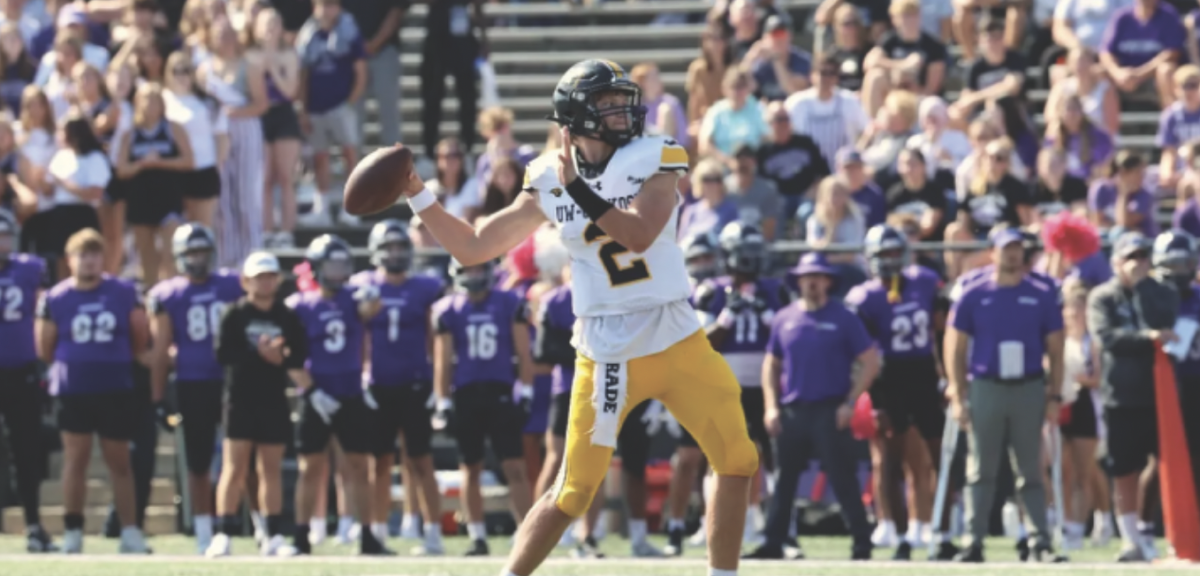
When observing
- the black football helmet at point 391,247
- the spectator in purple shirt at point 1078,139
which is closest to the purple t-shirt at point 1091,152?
the spectator in purple shirt at point 1078,139

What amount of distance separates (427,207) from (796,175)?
7.84 m

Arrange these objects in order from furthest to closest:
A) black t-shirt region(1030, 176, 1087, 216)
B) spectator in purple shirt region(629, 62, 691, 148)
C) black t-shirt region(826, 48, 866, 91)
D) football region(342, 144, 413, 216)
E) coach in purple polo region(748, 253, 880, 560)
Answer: black t-shirt region(826, 48, 866, 91) → spectator in purple shirt region(629, 62, 691, 148) → black t-shirt region(1030, 176, 1087, 216) → coach in purple polo region(748, 253, 880, 560) → football region(342, 144, 413, 216)

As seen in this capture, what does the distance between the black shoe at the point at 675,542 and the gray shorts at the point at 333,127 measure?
5265 millimetres

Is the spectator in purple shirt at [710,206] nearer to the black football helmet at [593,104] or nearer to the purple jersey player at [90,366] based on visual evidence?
the purple jersey player at [90,366]

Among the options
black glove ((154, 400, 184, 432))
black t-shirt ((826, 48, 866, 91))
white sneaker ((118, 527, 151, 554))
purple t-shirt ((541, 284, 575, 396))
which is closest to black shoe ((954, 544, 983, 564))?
purple t-shirt ((541, 284, 575, 396))

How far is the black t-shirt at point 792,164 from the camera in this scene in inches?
623

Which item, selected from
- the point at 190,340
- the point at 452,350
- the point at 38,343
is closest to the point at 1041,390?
the point at 452,350

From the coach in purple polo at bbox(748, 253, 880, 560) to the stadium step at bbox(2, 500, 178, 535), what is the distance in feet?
14.0

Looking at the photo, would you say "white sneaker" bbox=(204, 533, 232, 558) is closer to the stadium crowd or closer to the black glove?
the stadium crowd

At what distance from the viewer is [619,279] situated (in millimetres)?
8148

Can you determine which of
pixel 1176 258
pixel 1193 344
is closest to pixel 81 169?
pixel 1176 258

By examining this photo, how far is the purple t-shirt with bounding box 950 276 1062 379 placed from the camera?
12328mm

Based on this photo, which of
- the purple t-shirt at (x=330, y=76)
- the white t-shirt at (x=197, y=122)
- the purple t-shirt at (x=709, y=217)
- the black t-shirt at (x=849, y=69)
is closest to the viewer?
the purple t-shirt at (x=709, y=217)

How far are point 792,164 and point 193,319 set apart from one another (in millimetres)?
4402
